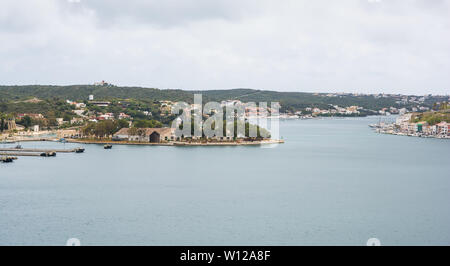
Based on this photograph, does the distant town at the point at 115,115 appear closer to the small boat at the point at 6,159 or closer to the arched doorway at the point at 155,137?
the arched doorway at the point at 155,137

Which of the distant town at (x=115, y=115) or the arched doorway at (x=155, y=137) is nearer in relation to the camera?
the arched doorway at (x=155, y=137)

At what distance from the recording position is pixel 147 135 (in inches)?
656

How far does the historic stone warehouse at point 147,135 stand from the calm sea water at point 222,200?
3539 millimetres

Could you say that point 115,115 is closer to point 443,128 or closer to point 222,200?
point 443,128

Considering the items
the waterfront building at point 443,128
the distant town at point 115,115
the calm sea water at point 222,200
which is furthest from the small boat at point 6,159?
the waterfront building at point 443,128

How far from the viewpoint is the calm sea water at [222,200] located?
5.59m

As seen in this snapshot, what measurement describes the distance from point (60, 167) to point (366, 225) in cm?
693

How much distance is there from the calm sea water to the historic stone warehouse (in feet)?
11.6

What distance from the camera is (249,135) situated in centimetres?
1702

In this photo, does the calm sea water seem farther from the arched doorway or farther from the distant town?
the distant town

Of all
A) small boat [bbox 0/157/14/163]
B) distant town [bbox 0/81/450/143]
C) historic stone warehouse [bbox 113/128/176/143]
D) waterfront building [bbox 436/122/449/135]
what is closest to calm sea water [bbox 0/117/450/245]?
small boat [bbox 0/157/14/163]

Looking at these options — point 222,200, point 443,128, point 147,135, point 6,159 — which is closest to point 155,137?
point 147,135

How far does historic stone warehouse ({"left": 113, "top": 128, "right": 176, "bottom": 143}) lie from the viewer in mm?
16533
